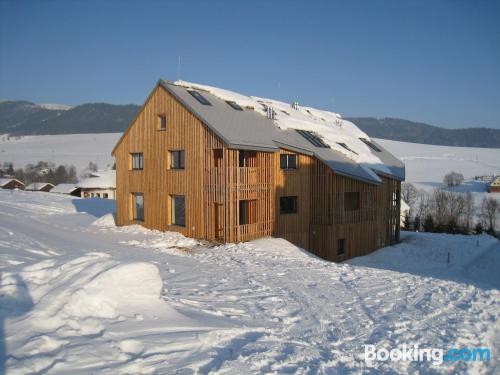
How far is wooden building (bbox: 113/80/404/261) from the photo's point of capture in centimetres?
1792

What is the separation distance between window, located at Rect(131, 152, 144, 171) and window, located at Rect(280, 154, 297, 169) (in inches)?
297

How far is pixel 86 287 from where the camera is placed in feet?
22.4

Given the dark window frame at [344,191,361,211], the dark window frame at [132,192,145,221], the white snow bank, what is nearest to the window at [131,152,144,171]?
the dark window frame at [132,192,145,221]

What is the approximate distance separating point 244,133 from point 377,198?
1034cm

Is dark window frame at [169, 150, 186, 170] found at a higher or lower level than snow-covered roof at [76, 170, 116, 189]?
higher

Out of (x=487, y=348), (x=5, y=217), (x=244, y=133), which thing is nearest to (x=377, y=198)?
(x=244, y=133)

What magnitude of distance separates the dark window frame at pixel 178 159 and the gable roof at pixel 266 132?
2192mm

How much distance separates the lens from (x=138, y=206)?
21859mm

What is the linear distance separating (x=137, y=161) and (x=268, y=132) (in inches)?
294

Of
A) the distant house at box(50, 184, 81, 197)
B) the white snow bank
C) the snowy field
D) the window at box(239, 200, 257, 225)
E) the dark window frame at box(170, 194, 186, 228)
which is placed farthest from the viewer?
the snowy field

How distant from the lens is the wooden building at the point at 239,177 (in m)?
17.9

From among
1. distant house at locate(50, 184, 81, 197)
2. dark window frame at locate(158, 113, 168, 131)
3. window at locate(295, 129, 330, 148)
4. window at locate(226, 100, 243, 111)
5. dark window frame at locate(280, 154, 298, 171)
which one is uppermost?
window at locate(226, 100, 243, 111)

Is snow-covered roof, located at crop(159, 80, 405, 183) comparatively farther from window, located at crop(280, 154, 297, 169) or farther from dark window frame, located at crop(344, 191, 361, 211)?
dark window frame, located at crop(344, 191, 361, 211)

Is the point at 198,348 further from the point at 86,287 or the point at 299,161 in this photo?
the point at 299,161
